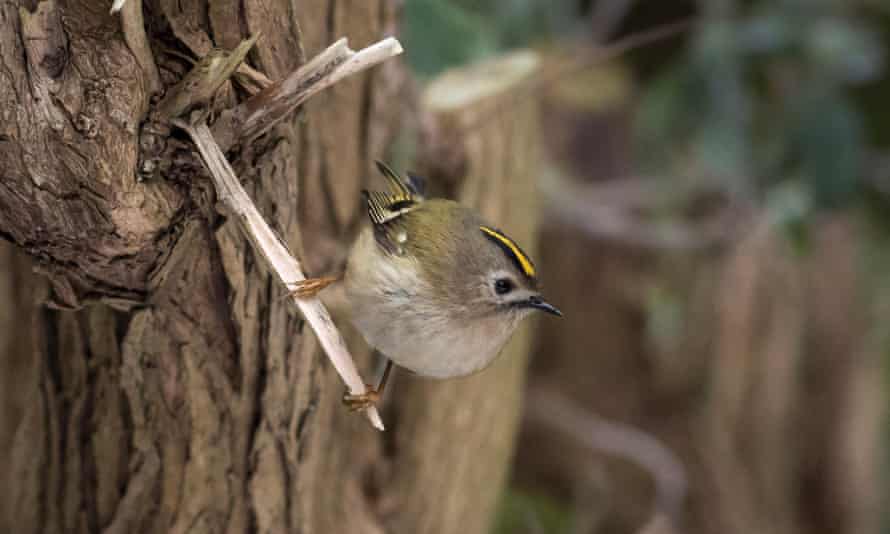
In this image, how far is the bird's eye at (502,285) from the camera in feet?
4.73

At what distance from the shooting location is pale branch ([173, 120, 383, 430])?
1.02m

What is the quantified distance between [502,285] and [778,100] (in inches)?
70.6

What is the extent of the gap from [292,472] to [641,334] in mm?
2455

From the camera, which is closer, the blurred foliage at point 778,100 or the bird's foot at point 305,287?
the bird's foot at point 305,287

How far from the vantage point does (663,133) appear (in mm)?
2967

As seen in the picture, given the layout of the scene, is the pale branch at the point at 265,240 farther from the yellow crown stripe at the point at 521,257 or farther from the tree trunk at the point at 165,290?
the yellow crown stripe at the point at 521,257

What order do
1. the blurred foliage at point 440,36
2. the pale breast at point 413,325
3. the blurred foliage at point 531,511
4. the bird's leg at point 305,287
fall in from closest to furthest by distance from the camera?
the bird's leg at point 305,287, the pale breast at point 413,325, the blurred foliage at point 440,36, the blurred foliage at point 531,511

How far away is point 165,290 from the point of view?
1.18 metres

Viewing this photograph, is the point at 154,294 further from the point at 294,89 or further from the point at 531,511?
the point at 531,511

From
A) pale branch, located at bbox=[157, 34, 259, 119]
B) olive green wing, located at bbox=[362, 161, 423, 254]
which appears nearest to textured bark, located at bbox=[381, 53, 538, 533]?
olive green wing, located at bbox=[362, 161, 423, 254]

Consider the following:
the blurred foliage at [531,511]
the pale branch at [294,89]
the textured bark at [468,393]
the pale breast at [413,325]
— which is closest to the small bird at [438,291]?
the pale breast at [413,325]

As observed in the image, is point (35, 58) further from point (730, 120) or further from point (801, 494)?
point (801, 494)

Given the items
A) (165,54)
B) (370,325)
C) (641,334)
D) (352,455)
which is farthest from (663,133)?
(165,54)

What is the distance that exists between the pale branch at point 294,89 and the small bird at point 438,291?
314mm
